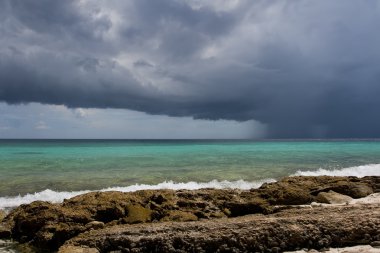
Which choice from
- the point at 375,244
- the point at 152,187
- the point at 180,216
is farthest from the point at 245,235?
the point at 152,187

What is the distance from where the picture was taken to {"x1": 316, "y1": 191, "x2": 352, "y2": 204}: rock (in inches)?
376

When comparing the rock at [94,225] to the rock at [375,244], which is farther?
the rock at [94,225]

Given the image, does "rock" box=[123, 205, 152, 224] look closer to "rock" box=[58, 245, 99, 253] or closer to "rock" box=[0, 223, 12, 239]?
"rock" box=[58, 245, 99, 253]

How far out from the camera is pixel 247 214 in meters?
8.77

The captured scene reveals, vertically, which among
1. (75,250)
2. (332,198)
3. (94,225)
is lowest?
(75,250)

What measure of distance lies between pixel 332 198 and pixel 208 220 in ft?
12.7

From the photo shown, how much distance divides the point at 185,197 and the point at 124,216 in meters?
1.83

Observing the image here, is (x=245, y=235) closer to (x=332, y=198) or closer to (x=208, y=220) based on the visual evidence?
(x=208, y=220)

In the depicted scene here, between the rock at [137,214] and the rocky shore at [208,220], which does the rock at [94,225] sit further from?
the rock at [137,214]

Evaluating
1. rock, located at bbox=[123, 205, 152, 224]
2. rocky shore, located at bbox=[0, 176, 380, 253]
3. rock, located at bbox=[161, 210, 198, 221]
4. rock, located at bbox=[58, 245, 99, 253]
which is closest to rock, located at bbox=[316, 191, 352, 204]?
rocky shore, located at bbox=[0, 176, 380, 253]

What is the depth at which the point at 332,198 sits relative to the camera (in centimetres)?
970

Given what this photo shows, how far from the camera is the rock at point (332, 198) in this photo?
956 cm

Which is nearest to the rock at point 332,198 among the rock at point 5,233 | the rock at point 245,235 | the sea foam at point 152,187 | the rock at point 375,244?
the rock at point 245,235

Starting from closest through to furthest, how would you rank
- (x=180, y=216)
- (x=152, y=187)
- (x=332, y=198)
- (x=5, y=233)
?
(x=180, y=216) < (x=5, y=233) < (x=332, y=198) < (x=152, y=187)
